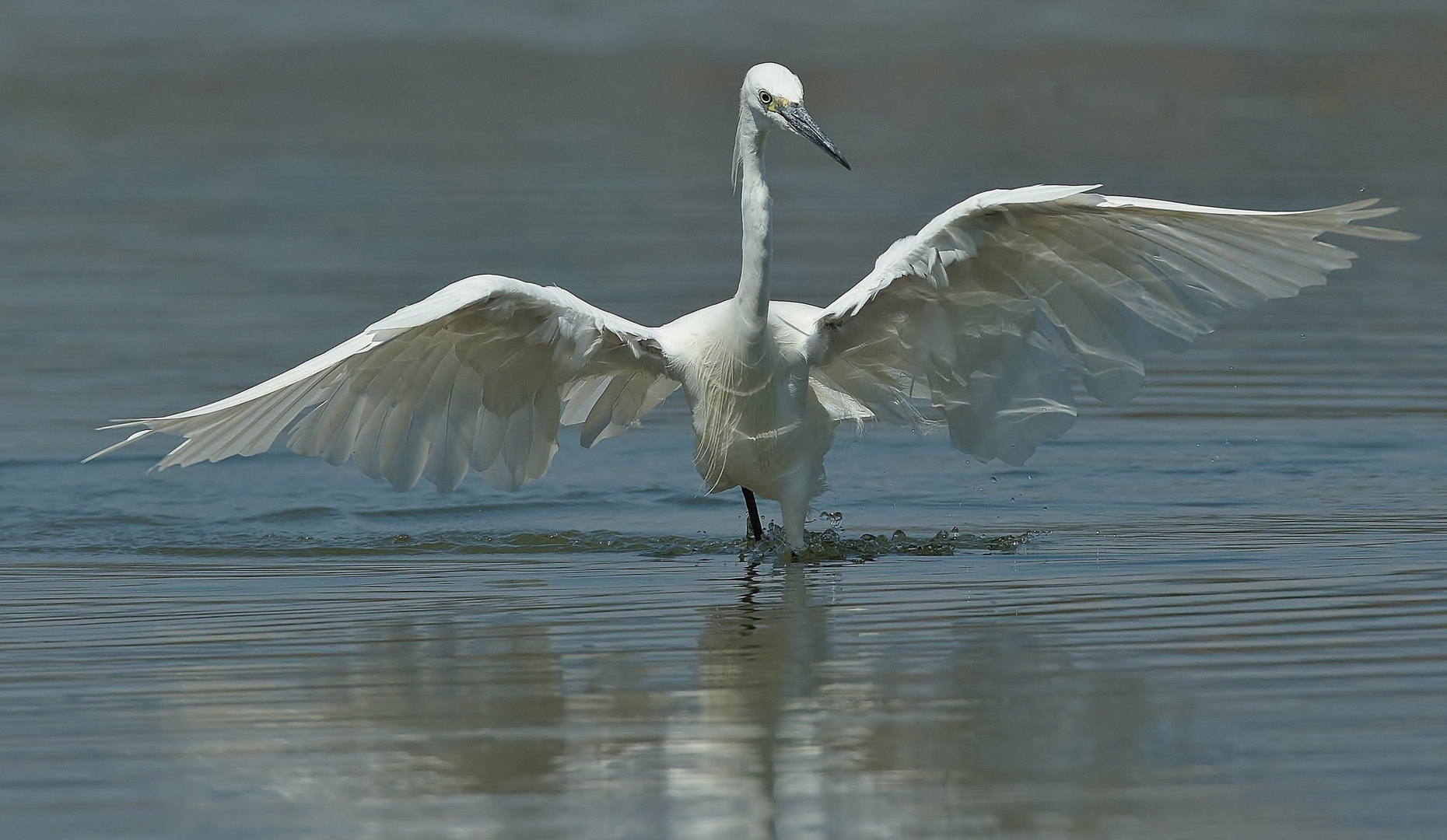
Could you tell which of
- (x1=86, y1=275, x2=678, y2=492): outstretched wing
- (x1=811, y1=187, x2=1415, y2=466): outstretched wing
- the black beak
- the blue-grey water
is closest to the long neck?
the black beak

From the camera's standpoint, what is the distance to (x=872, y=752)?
6.15 m

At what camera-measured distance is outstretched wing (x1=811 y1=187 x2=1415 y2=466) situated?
8086 mm

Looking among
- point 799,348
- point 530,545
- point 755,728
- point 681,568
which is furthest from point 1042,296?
point 755,728

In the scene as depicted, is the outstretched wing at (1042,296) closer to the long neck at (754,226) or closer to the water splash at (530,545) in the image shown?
the long neck at (754,226)

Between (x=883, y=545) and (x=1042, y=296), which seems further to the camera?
(x=883, y=545)

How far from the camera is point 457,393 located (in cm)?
910

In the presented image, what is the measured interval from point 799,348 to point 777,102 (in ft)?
3.34

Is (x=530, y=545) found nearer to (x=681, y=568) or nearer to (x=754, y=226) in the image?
(x=681, y=568)

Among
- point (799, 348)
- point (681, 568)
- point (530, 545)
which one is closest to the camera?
point (799, 348)

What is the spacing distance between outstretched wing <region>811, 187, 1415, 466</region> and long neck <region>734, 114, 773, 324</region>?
0.29 m

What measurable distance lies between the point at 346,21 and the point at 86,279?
14.2 m

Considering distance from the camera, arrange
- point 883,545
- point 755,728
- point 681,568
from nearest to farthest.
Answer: point 755,728 < point 681,568 < point 883,545

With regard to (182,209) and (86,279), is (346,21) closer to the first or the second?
(182,209)

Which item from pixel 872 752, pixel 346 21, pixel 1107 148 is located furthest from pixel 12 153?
pixel 872 752
